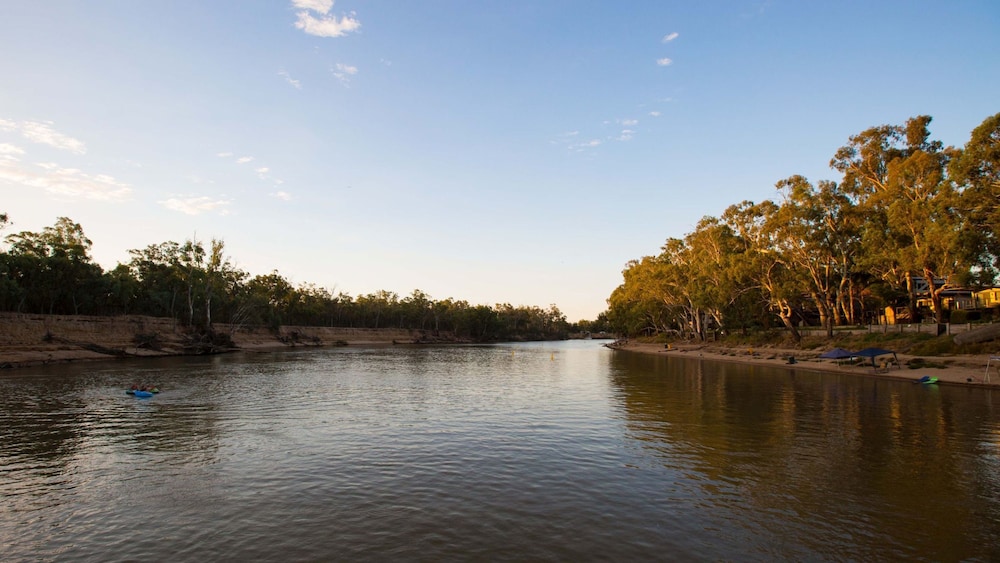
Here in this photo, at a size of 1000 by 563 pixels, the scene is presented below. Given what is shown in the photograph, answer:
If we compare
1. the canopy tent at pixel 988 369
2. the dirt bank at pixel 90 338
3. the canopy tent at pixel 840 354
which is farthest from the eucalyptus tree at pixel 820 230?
the dirt bank at pixel 90 338

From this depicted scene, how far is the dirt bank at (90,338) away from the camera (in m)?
58.6

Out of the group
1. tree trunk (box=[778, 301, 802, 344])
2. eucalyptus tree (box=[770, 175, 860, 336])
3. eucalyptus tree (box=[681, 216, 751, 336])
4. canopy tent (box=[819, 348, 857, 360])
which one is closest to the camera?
canopy tent (box=[819, 348, 857, 360])

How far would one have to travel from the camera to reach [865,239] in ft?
166

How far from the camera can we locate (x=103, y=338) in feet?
239

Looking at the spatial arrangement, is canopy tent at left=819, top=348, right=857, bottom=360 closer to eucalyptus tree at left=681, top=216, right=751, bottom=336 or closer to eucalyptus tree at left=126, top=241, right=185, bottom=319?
eucalyptus tree at left=681, top=216, right=751, bottom=336

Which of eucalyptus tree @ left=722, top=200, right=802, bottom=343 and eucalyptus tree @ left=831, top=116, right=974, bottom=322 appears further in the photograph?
eucalyptus tree @ left=722, top=200, right=802, bottom=343

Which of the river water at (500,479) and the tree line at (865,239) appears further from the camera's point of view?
the tree line at (865,239)

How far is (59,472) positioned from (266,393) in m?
19.1

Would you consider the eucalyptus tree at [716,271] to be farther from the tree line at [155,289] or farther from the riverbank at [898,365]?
the tree line at [155,289]

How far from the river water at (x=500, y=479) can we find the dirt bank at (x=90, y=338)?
126 feet

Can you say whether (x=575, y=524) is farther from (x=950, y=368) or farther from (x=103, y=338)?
(x=103, y=338)

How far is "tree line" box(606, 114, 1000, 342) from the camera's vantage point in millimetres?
37750

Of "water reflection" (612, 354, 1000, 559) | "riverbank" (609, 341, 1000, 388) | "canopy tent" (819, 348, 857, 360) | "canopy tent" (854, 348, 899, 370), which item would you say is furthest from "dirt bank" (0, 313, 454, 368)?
"canopy tent" (854, 348, 899, 370)

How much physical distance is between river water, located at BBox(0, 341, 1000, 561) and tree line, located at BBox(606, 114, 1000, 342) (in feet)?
52.5
